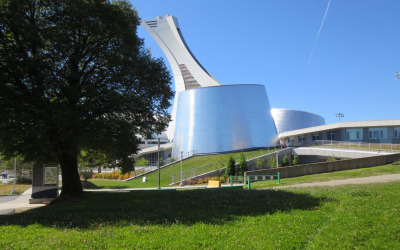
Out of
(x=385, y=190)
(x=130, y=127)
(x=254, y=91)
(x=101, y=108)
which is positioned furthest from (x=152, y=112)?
(x=254, y=91)

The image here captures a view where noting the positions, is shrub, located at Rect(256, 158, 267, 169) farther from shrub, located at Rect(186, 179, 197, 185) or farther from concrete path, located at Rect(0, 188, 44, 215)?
concrete path, located at Rect(0, 188, 44, 215)

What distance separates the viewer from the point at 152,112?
1446 centimetres

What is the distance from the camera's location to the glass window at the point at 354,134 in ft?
125

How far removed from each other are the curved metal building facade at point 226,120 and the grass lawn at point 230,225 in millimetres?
34454

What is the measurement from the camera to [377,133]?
3597 cm

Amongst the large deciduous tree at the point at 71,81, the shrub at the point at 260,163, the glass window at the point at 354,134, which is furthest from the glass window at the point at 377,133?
the large deciduous tree at the point at 71,81

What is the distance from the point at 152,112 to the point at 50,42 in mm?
5192

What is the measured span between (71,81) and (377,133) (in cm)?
3548

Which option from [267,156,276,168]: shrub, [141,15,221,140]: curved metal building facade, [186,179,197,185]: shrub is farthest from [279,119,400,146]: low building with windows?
[141,15,221,140]: curved metal building facade

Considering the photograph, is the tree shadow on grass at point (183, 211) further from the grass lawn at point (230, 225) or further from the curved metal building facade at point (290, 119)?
the curved metal building facade at point (290, 119)

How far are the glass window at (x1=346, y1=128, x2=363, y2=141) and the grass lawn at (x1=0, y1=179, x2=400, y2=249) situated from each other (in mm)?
32157

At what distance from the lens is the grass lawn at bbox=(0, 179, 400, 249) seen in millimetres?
5355

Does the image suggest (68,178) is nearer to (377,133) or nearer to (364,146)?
(364,146)

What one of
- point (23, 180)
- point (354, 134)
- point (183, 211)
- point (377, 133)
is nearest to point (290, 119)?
point (354, 134)
